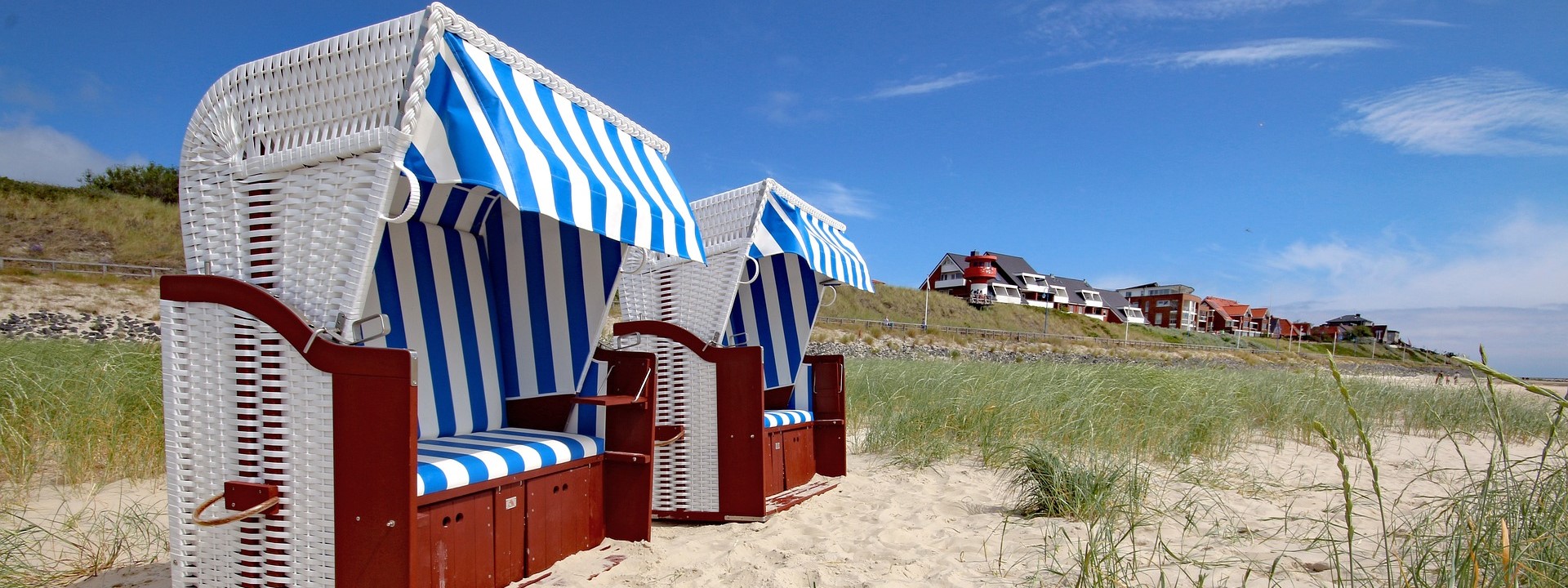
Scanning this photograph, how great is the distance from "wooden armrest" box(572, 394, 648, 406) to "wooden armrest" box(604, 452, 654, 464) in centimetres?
22

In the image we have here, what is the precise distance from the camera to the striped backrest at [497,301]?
10.9 feet

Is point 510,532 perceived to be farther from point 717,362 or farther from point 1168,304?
point 1168,304

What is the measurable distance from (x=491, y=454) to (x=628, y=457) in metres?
0.80

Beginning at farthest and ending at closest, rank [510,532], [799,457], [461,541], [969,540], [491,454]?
[799,457], [969,540], [510,532], [491,454], [461,541]

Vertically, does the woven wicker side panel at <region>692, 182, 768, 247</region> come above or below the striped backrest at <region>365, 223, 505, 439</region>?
above

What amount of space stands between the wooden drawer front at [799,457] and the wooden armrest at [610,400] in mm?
1487

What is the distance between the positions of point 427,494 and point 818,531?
6.34 ft

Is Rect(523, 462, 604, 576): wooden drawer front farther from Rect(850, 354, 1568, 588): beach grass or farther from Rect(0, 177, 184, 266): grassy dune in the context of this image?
Rect(0, 177, 184, 266): grassy dune

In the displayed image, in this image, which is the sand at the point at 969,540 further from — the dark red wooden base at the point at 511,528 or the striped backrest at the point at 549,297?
the striped backrest at the point at 549,297

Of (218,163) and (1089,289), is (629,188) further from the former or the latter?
(1089,289)

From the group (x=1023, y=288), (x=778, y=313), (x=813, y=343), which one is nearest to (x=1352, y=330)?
(x=1023, y=288)

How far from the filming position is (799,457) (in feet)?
16.3

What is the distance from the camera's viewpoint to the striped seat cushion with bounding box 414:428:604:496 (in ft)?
8.08

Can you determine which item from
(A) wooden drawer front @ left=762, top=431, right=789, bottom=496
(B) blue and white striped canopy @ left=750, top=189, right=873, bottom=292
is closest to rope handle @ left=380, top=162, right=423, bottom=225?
(B) blue and white striped canopy @ left=750, top=189, right=873, bottom=292
